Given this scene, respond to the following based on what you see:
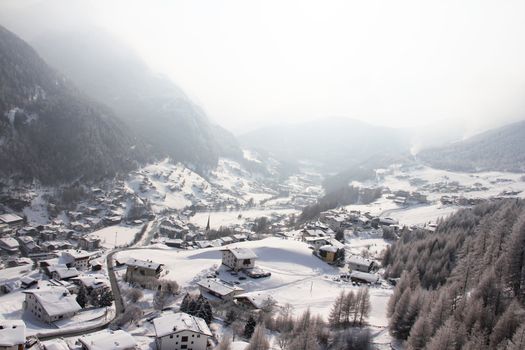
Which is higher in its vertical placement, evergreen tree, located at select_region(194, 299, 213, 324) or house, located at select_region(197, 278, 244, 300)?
evergreen tree, located at select_region(194, 299, 213, 324)

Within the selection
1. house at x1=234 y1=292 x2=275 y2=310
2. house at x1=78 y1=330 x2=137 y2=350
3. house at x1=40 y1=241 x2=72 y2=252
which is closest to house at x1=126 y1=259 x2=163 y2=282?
house at x1=234 y1=292 x2=275 y2=310

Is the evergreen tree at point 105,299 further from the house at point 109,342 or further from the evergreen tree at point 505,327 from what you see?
the evergreen tree at point 505,327

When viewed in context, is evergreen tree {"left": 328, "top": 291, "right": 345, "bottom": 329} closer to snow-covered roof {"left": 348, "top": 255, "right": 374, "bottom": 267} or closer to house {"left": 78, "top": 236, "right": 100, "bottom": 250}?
snow-covered roof {"left": 348, "top": 255, "right": 374, "bottom": 267}

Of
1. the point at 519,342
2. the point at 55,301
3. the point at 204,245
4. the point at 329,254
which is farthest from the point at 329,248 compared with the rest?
the point at 519,342

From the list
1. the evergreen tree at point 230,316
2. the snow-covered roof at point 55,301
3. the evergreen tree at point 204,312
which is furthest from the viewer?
the evergreen tree at point 230,316

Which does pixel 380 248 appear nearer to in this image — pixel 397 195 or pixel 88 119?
pixel 397 195

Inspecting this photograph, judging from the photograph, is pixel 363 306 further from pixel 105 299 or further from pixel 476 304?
pixel 105 299

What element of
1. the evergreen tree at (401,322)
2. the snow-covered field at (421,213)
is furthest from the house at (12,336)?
the snow-covered field at (421,213)

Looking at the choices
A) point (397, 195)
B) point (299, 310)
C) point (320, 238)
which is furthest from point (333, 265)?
point (397, 195)
